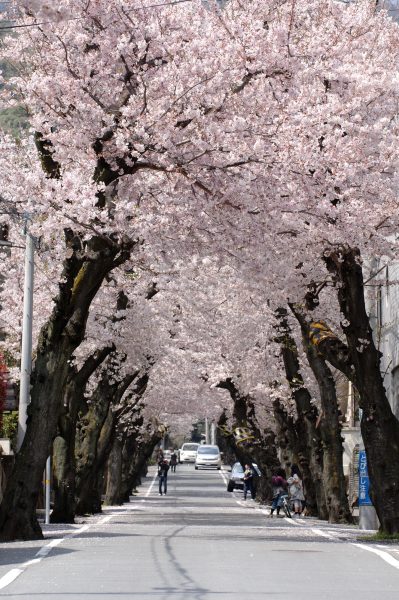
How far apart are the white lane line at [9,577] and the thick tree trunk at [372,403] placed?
1028 cm

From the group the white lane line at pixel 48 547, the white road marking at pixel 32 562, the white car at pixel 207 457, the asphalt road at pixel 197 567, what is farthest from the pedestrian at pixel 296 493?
the white car at pixel 207 457

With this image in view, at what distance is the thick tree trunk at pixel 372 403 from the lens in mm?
22719

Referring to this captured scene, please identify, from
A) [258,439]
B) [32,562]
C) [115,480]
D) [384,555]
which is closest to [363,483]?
[384,555]

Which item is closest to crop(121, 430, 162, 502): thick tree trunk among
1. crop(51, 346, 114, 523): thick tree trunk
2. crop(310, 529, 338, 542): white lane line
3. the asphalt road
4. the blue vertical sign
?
crop(51, 346, 114, 523): thick tree trunk

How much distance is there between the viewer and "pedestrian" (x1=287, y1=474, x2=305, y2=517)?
3806 cm

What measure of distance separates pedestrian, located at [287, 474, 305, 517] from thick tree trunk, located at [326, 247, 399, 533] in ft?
49.5

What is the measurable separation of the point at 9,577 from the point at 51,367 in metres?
8.83

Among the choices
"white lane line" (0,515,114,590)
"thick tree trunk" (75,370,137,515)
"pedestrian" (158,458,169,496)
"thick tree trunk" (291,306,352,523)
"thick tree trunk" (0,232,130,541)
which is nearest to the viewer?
"white lane line" (0,515,114,590)

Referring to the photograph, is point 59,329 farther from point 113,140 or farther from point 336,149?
point 336,149

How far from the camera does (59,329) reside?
70.9ft

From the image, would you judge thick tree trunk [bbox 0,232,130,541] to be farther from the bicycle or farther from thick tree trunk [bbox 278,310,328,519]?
the bicycle

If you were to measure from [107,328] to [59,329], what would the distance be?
11096 millimetres

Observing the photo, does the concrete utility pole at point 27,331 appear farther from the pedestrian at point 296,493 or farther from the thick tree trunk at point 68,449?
the pedestrian at point 296,493

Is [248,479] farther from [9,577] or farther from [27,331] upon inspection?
[9,577]
